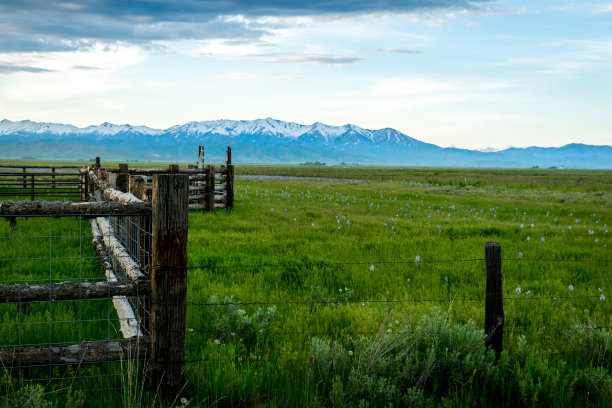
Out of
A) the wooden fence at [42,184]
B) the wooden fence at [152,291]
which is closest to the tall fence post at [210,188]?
the wooden fence at [42,184]

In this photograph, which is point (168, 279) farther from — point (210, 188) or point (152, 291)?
point (210, 188)

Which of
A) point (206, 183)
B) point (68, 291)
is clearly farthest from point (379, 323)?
point (206, 183)

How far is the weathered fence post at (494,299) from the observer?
4.90 m

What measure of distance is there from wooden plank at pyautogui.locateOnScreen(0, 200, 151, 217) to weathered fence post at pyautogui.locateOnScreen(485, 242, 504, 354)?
337cm

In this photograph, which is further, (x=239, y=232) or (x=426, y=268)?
(x=239, y=232)

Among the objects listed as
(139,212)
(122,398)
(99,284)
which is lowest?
(122,398)

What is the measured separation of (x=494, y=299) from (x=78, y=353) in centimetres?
400

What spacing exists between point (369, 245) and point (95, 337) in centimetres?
790

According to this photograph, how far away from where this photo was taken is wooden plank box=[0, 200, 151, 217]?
400 centimetres

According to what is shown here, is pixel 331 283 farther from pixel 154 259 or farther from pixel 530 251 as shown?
pixel 530 251

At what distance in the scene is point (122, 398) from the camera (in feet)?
13.8

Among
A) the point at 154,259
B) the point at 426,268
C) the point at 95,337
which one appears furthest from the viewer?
the point at 426,268

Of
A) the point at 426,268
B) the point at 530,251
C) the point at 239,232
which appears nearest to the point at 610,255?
the point at 530,251

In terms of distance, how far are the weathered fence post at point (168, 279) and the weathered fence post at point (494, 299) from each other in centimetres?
301
